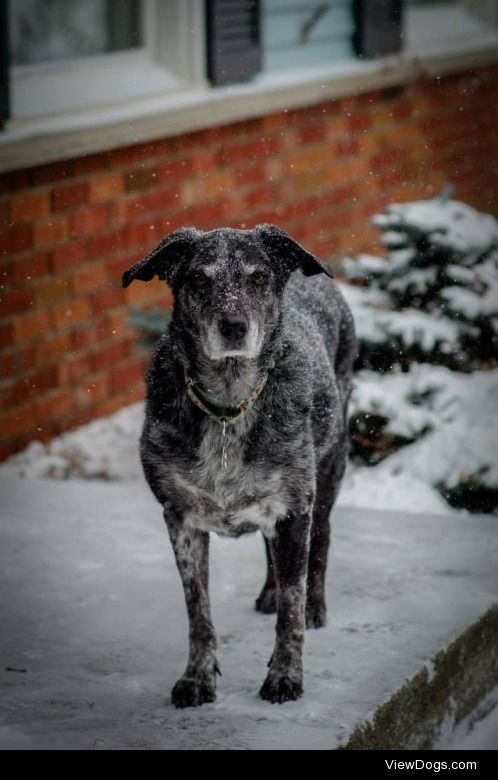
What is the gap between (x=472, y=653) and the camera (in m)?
4.39

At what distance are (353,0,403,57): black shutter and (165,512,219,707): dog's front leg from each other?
20.0ft

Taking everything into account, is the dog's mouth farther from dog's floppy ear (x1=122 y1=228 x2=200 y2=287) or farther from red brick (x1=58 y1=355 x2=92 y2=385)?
red brick (x1=58 y1=355 x2=92 y2=385)

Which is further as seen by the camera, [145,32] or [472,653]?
[145,32]

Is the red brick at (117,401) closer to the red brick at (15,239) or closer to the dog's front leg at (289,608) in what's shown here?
the red brick at (15,239)

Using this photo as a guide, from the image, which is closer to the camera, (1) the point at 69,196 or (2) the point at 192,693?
(2) the point at 192,693

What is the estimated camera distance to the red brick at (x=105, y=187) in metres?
6.84

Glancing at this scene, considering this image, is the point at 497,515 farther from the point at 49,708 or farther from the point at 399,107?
the point at 399,107

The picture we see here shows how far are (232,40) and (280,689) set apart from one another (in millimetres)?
4744

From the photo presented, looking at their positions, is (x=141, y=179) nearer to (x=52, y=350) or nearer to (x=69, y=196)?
(x=69, y=196)

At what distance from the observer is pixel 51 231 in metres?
6.64

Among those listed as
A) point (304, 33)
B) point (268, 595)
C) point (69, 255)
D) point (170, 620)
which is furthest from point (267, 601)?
point (304, 33)
